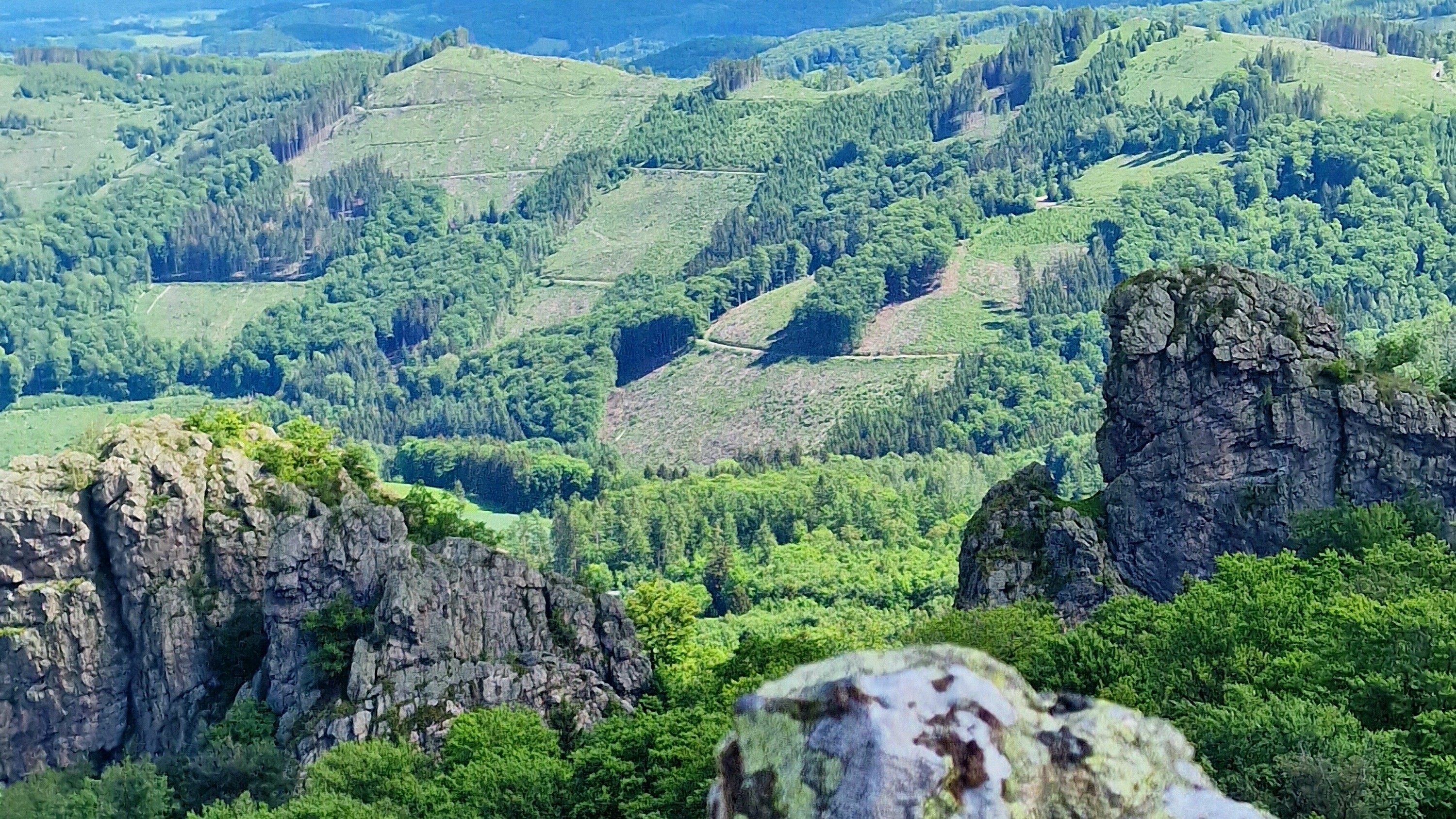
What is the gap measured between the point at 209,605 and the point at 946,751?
6719 centimetres

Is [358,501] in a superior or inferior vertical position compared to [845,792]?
inferior

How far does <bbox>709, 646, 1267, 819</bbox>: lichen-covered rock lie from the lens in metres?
14.2

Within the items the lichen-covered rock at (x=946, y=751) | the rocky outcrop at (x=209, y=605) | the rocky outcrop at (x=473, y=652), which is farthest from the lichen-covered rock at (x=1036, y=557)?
the lichen-covered rock at (x=946, y=751)

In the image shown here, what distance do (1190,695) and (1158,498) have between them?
90.4ft

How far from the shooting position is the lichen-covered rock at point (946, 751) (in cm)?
1421

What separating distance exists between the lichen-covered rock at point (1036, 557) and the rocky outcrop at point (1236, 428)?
0.20 m

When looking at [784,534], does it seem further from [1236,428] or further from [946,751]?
[946,751]

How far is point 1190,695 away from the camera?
4616 centimetres

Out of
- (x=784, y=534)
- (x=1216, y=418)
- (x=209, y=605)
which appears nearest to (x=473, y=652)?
(x=209, y=605)

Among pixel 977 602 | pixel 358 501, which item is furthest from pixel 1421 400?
pixel 358 501

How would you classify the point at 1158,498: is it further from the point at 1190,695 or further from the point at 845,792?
Result: the point at 845,792

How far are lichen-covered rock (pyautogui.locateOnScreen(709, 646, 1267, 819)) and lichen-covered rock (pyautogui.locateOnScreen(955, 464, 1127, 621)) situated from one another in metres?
54.6

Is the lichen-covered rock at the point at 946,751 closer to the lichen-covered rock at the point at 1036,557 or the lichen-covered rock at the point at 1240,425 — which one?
the lichen-covered rock at the point at 1036,557

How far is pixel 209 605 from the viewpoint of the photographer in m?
77.4
